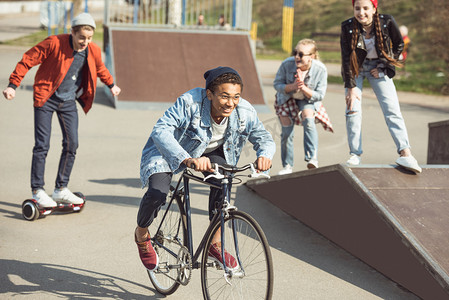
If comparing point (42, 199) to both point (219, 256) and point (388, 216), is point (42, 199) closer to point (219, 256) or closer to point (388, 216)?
point (219, 256)

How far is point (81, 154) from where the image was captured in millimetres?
9312

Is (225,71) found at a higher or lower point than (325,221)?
higher

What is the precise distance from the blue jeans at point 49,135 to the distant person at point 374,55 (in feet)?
8.57

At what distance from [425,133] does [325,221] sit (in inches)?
253

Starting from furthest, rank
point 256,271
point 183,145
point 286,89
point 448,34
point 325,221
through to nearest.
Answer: point 448,34, point 286,89, point 325,221, point 183,145, point 256,271

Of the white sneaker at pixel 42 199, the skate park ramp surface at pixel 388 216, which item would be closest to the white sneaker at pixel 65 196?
the white sneaker at pixel 42 199

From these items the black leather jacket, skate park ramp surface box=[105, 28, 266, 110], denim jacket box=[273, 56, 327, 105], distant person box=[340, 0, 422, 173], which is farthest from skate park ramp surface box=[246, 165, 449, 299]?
skate park ramp surface box=[105, 28, 266, 110]

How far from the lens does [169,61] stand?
14.1 m

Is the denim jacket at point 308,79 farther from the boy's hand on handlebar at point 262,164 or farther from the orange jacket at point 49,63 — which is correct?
the boy's hand on handlebar at point 262,164

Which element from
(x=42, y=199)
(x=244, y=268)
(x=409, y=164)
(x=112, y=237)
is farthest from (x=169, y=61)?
(x=244, y=268)

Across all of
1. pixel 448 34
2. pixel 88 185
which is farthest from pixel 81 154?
pixel 448 34

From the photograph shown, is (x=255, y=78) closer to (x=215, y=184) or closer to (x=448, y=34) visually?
(x=448, y=34)

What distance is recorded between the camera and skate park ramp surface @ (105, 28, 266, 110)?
13.4 metres

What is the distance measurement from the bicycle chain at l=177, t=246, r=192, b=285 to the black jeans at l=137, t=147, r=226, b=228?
0.30 meters
